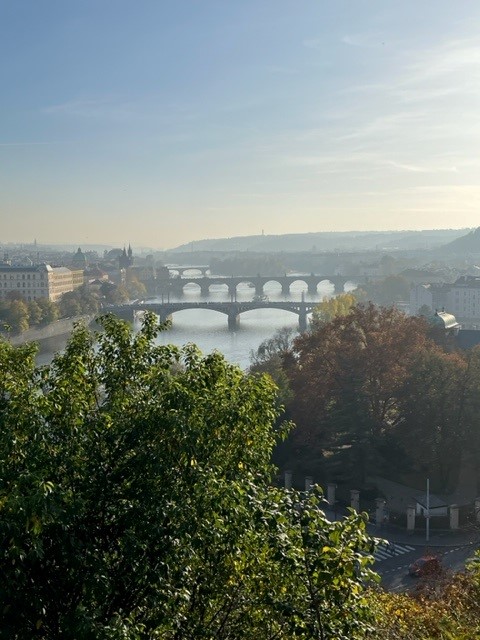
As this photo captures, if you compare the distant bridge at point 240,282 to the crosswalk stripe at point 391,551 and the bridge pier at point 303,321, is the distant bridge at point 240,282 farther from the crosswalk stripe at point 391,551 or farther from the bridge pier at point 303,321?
the crosswalk stripe at point 391,551

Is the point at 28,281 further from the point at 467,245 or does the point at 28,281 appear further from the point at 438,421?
the point at 467,245

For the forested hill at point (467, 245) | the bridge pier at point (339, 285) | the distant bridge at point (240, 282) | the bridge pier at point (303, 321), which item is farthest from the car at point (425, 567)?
the forested hill at point (467, 245)

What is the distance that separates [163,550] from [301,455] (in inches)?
538

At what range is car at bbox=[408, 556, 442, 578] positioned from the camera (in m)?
9.66

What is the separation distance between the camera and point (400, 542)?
45.1ft

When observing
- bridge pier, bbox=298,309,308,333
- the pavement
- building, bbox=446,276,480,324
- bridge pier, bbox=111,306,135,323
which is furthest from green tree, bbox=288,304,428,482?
bridge pier, bbox=111,306,135,323

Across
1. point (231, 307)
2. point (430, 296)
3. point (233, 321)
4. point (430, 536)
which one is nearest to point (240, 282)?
point (231, 307)

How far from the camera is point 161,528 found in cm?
393

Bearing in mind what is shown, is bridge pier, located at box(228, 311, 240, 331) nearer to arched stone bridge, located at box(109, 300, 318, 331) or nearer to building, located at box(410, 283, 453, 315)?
arched stone bridge, located at box(109, 300, 318, 331)

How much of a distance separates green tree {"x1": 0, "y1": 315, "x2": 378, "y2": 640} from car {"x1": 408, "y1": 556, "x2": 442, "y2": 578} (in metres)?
5.66

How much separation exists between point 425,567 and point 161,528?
7.24 metres

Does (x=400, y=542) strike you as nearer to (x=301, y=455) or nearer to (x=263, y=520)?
(x=301, y=455)

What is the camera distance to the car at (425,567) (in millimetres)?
9656

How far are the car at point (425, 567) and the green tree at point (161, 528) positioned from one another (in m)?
5.66
